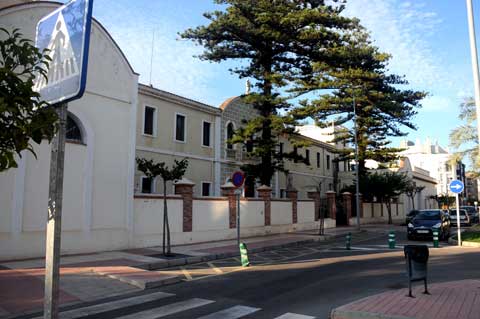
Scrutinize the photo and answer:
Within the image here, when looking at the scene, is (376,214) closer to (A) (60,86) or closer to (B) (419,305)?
(B) (419,305)

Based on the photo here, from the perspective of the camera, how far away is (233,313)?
7309 mm

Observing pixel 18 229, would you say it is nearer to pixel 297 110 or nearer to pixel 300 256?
pixel 300 256

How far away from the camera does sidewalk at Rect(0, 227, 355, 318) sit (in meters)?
8.67

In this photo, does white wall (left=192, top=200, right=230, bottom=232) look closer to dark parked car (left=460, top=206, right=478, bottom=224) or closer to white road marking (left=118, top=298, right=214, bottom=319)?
white road marking (left=118, top=298, right=214, bottom=319)

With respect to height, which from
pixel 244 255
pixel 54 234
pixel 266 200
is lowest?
pixel 244 255

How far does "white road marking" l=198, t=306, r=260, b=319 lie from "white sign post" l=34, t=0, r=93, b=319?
353 centimetres

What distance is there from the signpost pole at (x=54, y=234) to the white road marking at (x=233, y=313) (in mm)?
3502

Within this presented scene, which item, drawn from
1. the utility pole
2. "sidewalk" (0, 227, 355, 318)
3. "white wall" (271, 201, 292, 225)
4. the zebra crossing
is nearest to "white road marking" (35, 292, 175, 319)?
the zebra crossing

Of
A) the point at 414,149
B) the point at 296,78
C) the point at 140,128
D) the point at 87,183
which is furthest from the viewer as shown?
the point at 414,149

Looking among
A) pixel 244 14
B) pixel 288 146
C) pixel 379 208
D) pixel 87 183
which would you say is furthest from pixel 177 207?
pixel 379 208

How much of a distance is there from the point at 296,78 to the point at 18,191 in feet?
63.1

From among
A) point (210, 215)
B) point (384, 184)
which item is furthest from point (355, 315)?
point (384, 184)

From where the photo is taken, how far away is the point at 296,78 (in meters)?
27.8

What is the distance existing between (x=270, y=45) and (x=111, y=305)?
2172 cm
